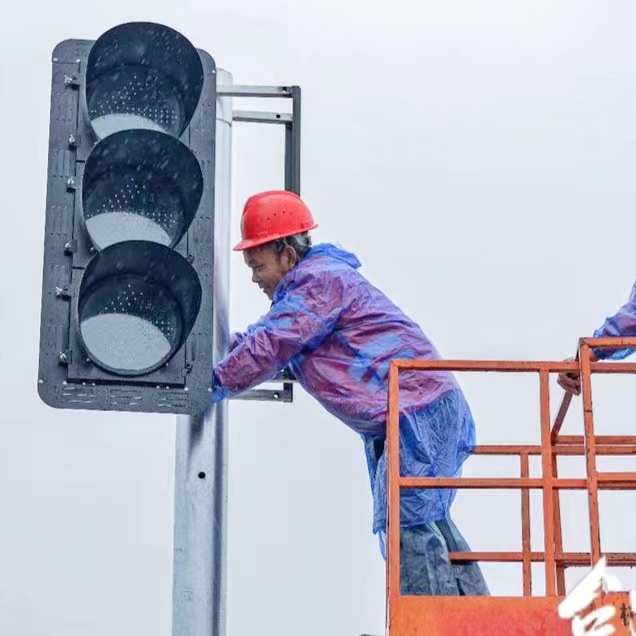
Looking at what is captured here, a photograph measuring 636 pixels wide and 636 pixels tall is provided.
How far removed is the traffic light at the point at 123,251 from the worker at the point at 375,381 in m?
1.25

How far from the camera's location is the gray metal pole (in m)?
7.58

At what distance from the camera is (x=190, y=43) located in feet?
24.8

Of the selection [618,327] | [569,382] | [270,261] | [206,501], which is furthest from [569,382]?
[206,501]

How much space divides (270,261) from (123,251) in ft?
8.69

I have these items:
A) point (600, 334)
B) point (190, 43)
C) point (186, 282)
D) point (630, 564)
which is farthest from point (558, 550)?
point (190, 43)

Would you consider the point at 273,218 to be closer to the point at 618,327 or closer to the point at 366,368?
the point at 366,368

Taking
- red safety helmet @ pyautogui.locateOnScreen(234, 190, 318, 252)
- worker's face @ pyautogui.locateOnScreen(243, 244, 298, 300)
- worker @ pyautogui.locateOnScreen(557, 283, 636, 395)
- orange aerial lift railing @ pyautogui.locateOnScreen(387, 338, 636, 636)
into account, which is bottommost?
orange aerial lift railing @ pyautogui.locateOnScreen(387, 338, 636, 636)

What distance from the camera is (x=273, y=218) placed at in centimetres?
935

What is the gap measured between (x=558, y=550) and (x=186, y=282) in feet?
8.86

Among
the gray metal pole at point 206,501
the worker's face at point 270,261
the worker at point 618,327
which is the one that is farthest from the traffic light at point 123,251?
the worker at point 618,327

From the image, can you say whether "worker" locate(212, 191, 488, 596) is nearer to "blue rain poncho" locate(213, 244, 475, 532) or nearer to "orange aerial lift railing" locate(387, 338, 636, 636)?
"blue rain poncho" locate(213, 244, 475, 532)

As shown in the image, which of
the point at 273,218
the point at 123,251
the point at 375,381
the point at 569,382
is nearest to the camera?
the point at 123,251

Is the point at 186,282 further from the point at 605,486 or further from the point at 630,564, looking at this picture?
the point at 630,564

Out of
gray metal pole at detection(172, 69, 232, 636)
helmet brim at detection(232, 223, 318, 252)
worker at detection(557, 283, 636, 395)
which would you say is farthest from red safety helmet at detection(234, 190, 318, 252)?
worker at detection(557, 283, 636, 395)
